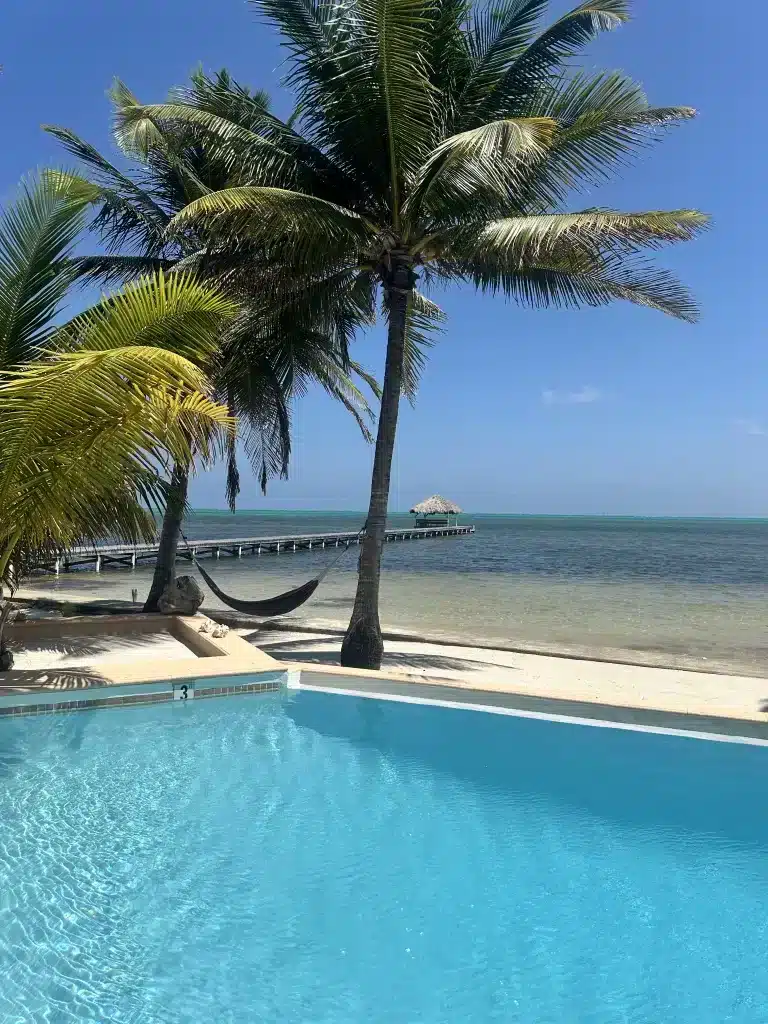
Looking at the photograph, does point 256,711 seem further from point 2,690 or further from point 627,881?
point 627,881

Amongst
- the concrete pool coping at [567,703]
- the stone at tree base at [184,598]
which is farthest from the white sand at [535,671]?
the concrete pool coping at [567,703]

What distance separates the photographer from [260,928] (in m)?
2.88

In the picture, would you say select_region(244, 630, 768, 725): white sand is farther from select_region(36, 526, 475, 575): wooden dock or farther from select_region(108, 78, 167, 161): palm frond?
select_region(108, 78, 167, 161): palm frond

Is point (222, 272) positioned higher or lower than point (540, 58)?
→ lower

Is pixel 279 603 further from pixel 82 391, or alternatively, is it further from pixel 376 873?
pixel 376 873

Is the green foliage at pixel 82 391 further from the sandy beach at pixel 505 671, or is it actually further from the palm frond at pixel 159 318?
the sandy beach at pixel 505 671

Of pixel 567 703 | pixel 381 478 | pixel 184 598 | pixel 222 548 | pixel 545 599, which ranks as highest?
pixel 381 478

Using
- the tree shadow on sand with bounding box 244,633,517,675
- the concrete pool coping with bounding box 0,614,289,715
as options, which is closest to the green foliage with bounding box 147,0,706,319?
the concrete pool coping with bounding box 0,614,289,715

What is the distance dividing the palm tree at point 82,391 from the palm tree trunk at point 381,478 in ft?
8.55

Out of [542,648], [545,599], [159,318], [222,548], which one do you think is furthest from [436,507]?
[159,318]

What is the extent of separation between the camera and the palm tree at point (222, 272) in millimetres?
8156

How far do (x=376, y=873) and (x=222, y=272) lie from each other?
6.69 metres

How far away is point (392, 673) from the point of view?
21.0 ft

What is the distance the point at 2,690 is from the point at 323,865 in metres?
2.79
